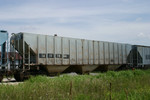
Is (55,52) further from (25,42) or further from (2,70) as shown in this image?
(2,70)

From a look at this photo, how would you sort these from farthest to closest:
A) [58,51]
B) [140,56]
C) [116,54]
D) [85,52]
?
[140,56], [116,54], [85,52], [58,51]

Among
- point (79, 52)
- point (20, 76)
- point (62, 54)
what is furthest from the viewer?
point (79, 52)

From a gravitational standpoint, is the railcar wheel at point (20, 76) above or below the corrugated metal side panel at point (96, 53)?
below

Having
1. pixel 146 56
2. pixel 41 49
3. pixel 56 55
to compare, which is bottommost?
pixel 146 56

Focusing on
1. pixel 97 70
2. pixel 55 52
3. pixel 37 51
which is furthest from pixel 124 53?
pixel 37 51

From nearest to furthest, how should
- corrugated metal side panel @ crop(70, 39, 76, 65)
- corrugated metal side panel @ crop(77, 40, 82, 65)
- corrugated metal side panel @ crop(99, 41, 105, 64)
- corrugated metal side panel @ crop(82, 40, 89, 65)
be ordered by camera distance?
corrugated metal side panel @ crop(70, 39, 76, 65)
corrugated metal side panel @ crop(77, 40, 82, 65)
corrugated metal side panel @ crop(82, 40, 89, 65)
corrugated metal side panel @ crop(99, 41, 105, 64)

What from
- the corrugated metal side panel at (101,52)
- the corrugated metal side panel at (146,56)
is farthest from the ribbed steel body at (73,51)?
the corrugated metal side panel at (146,56)

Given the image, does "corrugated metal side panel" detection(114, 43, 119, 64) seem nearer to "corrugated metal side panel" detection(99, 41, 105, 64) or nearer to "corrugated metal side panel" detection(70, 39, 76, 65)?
"corrugated metal side panel" detection(99, 41, 105, 64)

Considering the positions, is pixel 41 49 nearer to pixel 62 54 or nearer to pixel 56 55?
pixel 56 55

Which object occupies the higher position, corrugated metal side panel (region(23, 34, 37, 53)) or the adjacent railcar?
corrugated metal side panel (region(23, 34, 37, 53))

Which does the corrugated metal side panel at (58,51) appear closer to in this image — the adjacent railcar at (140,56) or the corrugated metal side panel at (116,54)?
the corrugated metal side panel at (116,54)

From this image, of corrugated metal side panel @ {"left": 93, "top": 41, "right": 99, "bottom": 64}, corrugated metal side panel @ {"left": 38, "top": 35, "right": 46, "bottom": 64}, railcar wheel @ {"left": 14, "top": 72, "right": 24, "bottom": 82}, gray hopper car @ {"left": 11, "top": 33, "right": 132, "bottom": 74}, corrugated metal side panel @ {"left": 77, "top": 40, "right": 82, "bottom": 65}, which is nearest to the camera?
railcar wheel @ {"left": 14, "top": 72, "right": 24, "bottom": 82}

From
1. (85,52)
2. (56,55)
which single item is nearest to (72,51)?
(85,52)

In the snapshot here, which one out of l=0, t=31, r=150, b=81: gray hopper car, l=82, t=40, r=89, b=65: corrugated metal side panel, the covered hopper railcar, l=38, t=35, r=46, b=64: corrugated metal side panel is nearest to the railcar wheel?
l=0, t=31, r=150, b=81: gray hopper car
